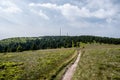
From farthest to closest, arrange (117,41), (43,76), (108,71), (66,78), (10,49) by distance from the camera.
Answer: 1. (117,41)
2. (10,49)
3. (108,71)
4. (43,76)
5. (66,78)

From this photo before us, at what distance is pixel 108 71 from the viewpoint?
47344mm

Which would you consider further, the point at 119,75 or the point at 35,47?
the point at 35,47

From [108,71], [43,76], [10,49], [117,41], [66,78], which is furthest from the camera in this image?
[117,41]

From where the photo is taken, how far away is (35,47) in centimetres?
15950

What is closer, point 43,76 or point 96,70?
point 43,76

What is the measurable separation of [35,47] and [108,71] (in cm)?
11663

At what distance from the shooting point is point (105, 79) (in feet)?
130

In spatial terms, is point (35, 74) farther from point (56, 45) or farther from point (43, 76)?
point (56, 45)

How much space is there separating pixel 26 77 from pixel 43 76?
3.69 meters

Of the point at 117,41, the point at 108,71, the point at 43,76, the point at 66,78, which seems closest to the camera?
the point at 66,78

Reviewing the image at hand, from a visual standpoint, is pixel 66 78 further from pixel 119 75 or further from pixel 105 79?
pixel 119 75

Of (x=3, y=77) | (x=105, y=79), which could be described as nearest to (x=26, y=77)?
(x=3, y=77)

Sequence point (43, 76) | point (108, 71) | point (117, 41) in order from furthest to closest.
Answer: point (117, 41), point (108, 71), point (43, 76)

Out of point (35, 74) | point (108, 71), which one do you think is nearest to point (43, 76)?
point (35, 74)
